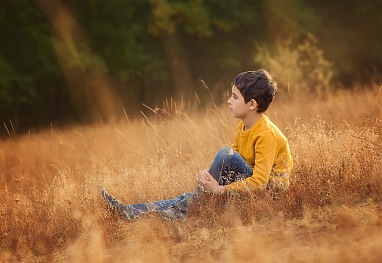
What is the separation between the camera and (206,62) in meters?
18.8

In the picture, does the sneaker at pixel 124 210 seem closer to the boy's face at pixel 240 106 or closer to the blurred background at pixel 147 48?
the boy's face at pixel 240 106

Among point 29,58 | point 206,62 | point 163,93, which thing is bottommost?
point 163,93

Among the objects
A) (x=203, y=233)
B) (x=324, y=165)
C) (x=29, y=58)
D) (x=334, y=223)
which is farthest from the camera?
(x=29, y=58)

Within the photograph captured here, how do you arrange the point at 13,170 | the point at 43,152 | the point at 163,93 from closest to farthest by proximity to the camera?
1. the point at 13,170
2. the point at 43,152
3. the point at 163,93

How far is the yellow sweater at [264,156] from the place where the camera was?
3.08m

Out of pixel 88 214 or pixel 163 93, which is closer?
pixel 88 214

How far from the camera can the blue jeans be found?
3.21 m

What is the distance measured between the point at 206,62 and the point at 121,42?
467cm

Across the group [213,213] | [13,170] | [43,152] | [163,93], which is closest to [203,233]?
[213,213]

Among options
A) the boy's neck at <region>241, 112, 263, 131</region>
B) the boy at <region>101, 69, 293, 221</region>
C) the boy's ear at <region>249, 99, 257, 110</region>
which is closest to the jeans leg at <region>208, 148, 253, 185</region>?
the boy at <region>101, 69, 293, 221</region>

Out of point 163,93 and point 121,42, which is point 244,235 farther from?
point 163,93

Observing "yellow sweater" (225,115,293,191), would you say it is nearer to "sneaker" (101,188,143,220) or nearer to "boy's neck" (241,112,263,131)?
"boy's neck" (241,112,263,131)

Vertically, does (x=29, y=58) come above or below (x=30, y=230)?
above

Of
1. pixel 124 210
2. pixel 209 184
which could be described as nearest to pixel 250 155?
pixel 209 184
